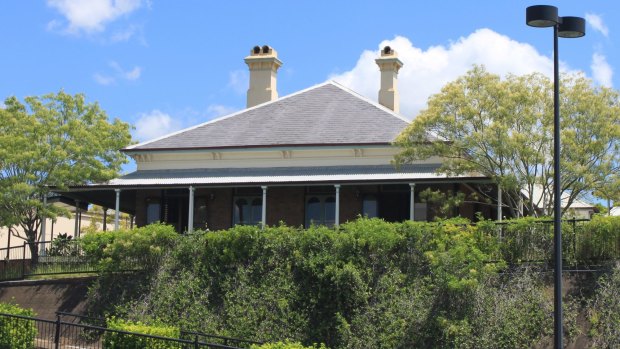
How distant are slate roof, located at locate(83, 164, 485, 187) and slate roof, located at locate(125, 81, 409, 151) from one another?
92 cm

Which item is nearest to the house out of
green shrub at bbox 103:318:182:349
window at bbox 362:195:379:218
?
window at bbox 362:195:379:218

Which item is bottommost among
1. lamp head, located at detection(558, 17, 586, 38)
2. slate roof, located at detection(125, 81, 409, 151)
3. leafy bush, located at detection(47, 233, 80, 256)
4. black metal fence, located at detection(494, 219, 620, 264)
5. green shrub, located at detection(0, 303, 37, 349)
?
green shrub, located at detection(0, 303, 37, 349)

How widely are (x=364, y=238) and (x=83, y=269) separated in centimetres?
988

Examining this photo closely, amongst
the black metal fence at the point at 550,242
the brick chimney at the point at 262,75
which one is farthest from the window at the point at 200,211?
the black metal fence at the point at 550,242

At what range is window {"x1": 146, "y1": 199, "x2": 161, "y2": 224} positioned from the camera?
36781 mm

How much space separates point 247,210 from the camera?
35688 mm

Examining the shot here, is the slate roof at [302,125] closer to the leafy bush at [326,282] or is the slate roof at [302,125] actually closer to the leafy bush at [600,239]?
the leafy bush at [326,282]

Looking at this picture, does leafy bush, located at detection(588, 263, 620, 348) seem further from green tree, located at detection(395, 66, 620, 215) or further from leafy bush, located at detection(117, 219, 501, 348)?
green tree, located at detection(395, 66, 620, 215)

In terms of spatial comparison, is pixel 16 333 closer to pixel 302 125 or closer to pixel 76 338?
pixel 76 338

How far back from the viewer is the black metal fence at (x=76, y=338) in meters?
20.2

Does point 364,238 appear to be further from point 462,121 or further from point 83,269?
point 83,269

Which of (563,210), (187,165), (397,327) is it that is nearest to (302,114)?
(187,165)

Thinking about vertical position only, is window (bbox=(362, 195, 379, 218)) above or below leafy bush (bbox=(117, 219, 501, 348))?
above

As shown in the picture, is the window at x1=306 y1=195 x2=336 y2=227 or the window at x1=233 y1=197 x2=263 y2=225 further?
the window at x1=233 y1=197 x2=263 y2=225
